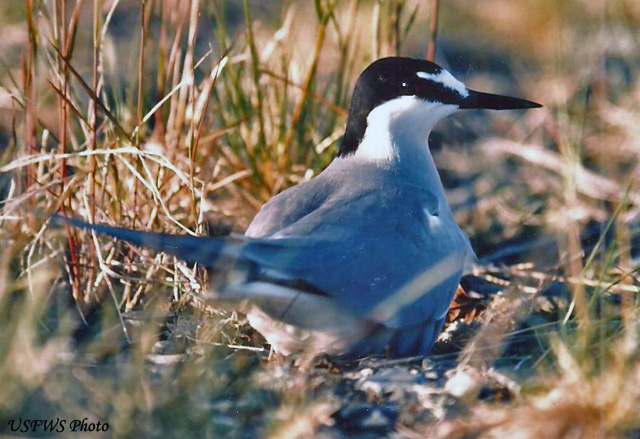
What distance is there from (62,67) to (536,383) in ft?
4.42

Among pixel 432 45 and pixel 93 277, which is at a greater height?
pixel 432 45

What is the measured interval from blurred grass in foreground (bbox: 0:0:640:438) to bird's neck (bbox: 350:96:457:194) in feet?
1.06

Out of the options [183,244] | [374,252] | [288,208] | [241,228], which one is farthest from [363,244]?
[241,228]

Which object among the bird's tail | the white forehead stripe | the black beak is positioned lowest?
the bird's tail

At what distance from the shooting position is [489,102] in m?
2.71

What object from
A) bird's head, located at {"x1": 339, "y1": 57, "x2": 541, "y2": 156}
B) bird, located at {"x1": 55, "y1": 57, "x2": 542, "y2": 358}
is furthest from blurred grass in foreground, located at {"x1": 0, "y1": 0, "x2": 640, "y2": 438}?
bird's head, located at {"x1": 339, "y1": 57, "x2": 541, "y2": 156}

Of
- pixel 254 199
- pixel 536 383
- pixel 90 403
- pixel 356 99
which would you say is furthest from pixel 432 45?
pixel 90 403

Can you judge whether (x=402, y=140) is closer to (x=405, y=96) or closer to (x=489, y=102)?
(x=405, y=96)

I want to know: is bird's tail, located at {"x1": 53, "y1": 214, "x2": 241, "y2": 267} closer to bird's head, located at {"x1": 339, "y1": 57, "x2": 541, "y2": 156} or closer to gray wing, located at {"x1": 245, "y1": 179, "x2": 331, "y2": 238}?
gray wing, located at {"x1": 245, "y1": 179, "x2": 331, "y2": 238}

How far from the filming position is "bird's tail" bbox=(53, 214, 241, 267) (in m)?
1.97

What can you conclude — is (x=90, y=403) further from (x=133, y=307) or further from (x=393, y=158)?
(x=393, y=158)

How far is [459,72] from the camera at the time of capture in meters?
4.64

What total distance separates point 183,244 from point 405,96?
0.85m

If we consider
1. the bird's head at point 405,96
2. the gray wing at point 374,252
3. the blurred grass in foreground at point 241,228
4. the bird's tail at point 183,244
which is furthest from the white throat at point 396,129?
the bird's tail at point 183,244
